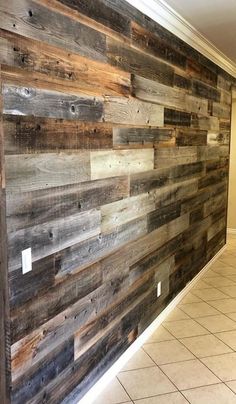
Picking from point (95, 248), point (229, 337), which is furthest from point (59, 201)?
point (229, 337)

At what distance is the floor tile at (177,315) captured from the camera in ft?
10.3

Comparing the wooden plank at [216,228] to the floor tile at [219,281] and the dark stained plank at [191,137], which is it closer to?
the floor tile at [219,281]

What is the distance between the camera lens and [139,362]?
8.18 feet

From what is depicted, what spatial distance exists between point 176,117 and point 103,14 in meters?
1.25

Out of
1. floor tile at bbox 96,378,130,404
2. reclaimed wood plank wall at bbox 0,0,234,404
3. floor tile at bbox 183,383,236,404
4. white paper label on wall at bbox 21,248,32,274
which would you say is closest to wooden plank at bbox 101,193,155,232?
reclaimed wood plank wall at bbox 0,0,234,404

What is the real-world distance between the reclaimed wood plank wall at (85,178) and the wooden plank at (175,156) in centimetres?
2

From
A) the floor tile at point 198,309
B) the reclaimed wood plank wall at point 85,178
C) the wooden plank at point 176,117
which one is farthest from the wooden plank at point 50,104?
the floor tile at point 198,309

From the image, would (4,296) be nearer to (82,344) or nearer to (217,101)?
(82,344)

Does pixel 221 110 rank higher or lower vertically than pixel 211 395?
higher

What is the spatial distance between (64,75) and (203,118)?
234 cm

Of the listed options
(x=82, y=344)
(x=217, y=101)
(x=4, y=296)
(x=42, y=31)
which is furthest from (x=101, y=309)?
(x=217, y=101)

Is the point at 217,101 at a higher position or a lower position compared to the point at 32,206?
higher

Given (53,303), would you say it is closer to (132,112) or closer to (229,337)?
(132,112)

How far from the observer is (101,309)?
2145 mm
